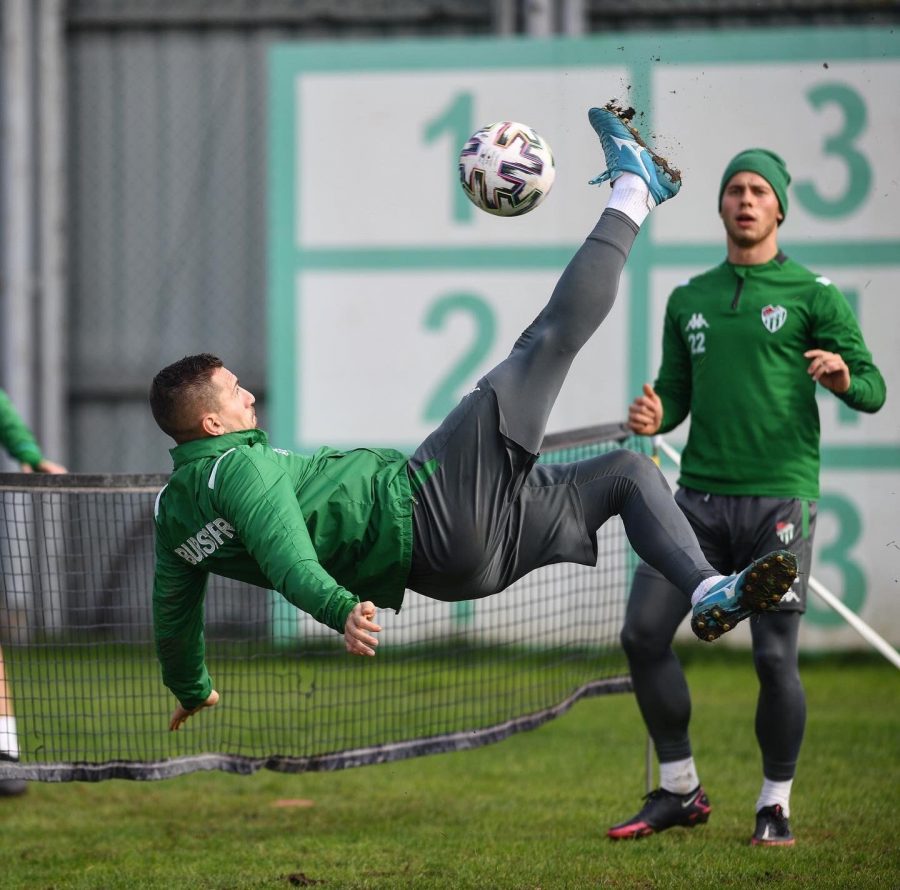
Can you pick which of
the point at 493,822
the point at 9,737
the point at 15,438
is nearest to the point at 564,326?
the point at 493,822

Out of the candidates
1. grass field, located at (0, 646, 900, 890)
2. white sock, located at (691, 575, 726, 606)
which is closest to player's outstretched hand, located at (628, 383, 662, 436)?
white sock, located at (691, 575, 726, 606)

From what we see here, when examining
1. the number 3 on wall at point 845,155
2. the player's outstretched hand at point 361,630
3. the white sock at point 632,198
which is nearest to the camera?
the player's outstretched hand at point 361,630

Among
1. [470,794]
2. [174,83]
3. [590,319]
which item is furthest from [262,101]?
[590,319]

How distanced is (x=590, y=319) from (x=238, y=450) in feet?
4.22

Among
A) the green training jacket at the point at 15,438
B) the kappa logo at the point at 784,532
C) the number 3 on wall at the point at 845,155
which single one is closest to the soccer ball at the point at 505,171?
the kappa logo at the point at 784,532

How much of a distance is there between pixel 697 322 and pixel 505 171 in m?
1.29

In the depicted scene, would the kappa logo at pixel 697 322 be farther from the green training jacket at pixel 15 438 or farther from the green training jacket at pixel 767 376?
the green training jacket at pixel 15 438

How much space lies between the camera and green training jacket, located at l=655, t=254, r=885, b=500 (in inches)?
229

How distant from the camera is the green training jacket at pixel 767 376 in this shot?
5812 mm

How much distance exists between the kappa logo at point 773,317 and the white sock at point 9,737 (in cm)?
369

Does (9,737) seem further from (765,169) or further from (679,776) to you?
(765,169)

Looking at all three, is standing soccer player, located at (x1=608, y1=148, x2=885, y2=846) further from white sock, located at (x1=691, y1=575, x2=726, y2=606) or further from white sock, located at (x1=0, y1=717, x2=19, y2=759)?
white sock, located at (x1=0, y1=717, x2=19, y2=759)

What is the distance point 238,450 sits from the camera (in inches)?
183

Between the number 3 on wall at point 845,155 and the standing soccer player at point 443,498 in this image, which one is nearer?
the standing soccer player at point 443,498
